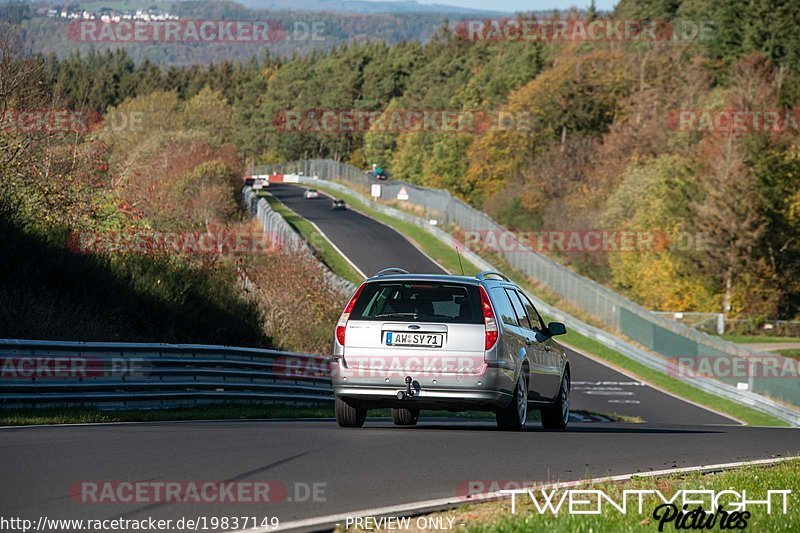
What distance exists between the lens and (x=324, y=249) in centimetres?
6825

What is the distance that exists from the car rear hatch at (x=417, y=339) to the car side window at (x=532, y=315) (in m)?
1.99

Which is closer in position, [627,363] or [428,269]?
[627,363]

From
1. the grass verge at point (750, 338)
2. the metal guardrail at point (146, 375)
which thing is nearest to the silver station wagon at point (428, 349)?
the metal guardrail at point (146, 375)

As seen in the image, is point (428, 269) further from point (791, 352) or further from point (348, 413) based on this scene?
point (348, 413)

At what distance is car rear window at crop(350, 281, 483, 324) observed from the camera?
1261 cm

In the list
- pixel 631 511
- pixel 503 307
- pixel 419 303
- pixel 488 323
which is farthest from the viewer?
pixel 503 307

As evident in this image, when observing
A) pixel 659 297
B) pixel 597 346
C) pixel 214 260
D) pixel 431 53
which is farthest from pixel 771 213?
pixel 431 53

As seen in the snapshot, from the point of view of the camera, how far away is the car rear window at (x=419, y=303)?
1261 centimetres

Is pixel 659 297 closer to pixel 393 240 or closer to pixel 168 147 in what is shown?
pixel 393 240

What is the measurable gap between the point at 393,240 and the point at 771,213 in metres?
25.0

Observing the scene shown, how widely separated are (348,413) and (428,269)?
5030 cm

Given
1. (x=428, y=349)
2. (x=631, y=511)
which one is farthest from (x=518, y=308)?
(x=631, y=511)

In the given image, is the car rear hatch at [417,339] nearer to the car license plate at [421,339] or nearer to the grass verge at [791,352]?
the car license plate at [421,339]

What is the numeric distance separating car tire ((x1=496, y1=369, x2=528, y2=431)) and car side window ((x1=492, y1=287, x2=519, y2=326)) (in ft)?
2.00
